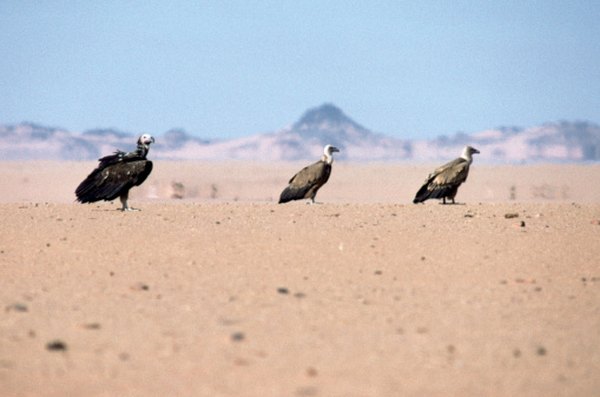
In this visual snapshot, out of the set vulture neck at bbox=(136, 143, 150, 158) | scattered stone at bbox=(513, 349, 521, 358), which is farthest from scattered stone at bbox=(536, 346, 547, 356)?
vulture neck at bbox=(136, 143, 150, 158)

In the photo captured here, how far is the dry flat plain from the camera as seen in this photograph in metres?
7.50

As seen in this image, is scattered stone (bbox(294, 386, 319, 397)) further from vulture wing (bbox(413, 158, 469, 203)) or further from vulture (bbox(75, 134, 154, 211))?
vulture wing (bbox(413, 158, 469, 203))

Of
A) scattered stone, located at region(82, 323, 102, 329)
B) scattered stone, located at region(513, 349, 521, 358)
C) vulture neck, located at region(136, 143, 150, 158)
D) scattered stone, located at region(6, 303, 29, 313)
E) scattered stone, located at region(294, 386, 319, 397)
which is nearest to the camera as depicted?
scattered stone, located at region(294, 386, 319, 397)

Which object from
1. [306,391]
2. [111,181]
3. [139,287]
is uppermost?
[111,181]

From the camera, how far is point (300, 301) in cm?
1029

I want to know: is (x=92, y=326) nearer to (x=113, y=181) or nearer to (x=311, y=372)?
(x=311, y=372)

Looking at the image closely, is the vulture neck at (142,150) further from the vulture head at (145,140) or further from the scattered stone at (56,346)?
the scattered stone at (56,346)

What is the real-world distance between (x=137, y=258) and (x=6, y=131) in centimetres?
18877

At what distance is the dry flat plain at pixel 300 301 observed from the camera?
7.50 meters

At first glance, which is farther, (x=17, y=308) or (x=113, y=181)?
(x=113, y=181)

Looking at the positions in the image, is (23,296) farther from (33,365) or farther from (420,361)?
(420,361)

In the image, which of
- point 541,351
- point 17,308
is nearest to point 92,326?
point 17,308

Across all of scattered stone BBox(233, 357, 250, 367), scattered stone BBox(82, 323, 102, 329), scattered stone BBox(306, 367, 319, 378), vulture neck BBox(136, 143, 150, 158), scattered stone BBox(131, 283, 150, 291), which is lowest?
scattered stone BBox(306, 367, 319, 378)

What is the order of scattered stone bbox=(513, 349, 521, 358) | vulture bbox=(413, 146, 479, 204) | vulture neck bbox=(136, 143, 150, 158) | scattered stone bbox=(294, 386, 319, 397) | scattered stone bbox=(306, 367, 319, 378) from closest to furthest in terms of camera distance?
1. scattered stone bbox=(294, 386, 319, 397)
2. scattered stone bbox=(306, 367, 319, 378)
3. scattered stone bbox=(513, 349, 521, 358)
4. vulture neck bbox=(136, 143, 150, 158)
5. vulture bbox=(413, 146, 479, 204)
